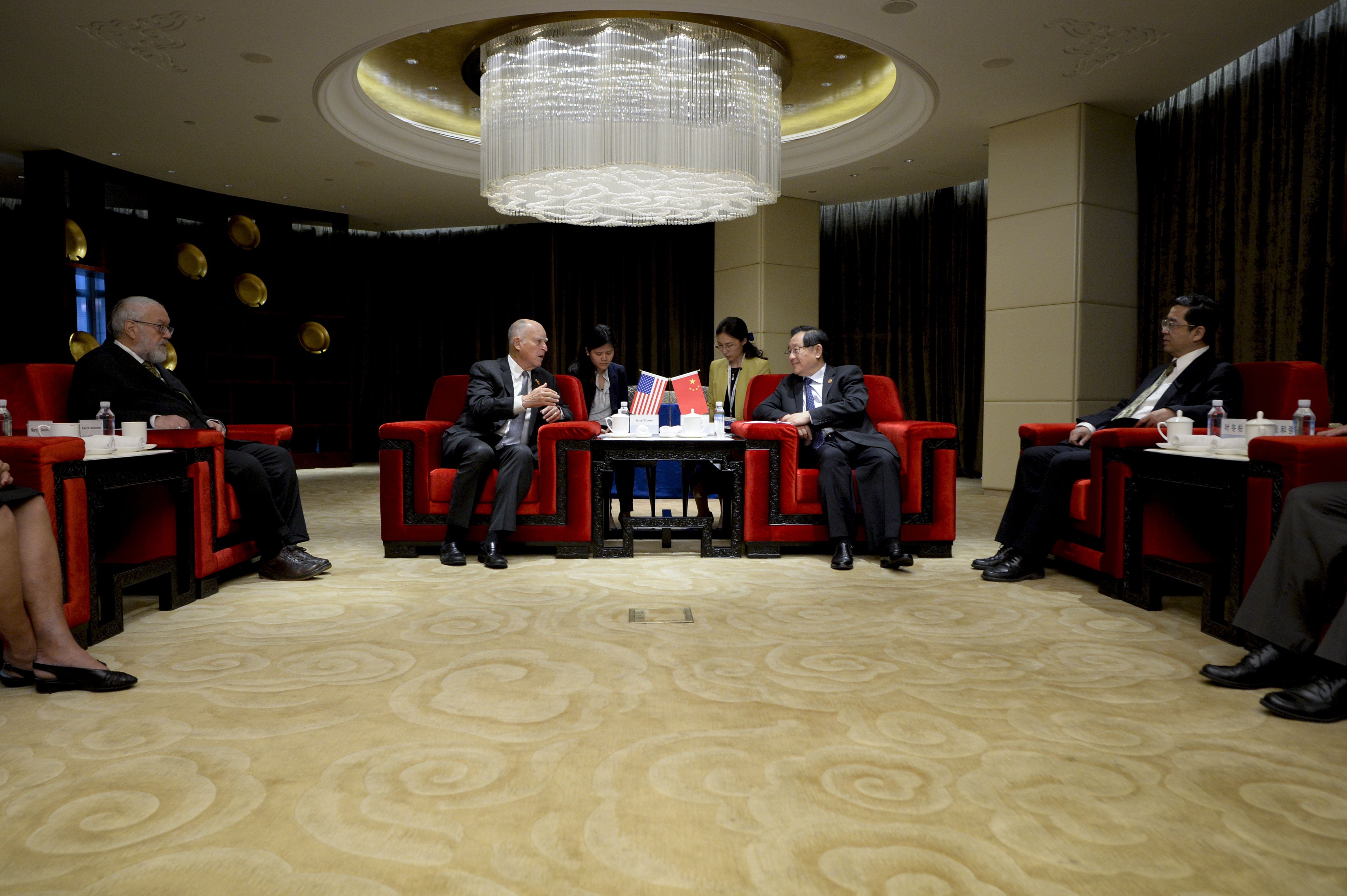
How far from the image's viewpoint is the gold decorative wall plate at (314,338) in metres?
9.93

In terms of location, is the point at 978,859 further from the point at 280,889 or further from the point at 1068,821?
the point at 280,889

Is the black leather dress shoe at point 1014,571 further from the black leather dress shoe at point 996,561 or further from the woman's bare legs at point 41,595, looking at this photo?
the woman's bare legs at point 41,595

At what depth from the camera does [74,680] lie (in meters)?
2.21

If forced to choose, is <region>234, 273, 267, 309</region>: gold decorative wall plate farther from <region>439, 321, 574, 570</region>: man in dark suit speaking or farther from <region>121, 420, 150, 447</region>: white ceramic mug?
<region>121, 420, 150, 447</region>: white ceramic mug

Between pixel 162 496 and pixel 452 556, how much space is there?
51.3 inches

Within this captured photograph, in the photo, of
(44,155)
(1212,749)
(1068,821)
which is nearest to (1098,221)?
(1212,749)

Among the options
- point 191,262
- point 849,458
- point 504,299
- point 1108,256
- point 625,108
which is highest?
point 625,108

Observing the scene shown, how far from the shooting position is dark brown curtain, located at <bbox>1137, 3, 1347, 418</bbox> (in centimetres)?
509

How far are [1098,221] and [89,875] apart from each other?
7034 millimetres

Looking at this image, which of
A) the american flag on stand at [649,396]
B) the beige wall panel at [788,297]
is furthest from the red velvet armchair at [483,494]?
the beige wall panel at [788,297]

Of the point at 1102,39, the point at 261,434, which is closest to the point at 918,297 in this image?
the point at 1102,39

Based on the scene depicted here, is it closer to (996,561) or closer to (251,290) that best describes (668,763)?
(996,561)

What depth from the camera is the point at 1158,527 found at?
128 inches

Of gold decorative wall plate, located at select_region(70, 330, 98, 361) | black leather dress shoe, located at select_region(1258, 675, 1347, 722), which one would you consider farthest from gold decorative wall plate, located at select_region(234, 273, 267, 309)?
black leather dress shoe, located at select_region(1258, 675, 1347, 722)
